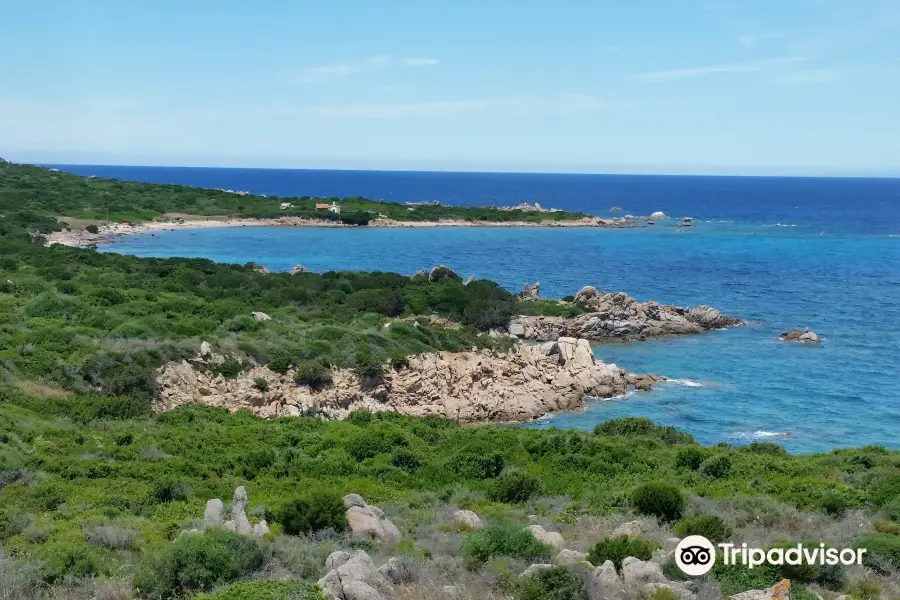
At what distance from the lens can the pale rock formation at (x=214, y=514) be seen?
12844 mm

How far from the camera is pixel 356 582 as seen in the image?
9.76 m

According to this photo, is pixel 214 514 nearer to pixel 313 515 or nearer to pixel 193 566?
pixel 313 515

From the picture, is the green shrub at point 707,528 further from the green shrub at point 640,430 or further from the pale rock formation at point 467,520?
the green shrub at point 640,430

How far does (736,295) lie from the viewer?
61.6 m

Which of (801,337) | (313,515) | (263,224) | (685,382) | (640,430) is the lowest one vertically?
(685,382)

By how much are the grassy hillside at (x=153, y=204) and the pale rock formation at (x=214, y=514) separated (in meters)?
82.5

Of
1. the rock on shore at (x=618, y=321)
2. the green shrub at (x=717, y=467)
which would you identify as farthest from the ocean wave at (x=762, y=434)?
the rock on shore at (x=618, y=321)

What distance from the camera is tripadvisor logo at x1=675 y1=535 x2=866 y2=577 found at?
36.5 feet

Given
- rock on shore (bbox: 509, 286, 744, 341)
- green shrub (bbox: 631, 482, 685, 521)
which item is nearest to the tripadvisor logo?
green shrub (bbox: 631, 482, 685, 521)

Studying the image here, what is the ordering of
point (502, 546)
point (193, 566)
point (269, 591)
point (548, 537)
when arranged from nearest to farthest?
point (269, 591) < point (193, 566) < point (502, 546) < point (548, 537)

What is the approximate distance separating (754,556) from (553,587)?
11.4 feet

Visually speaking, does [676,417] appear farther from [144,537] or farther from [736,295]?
[736,295]

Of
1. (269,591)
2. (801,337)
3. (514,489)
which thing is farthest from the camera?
(801,337)

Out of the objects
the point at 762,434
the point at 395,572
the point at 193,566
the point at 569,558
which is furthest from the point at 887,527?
the point at 762,434
